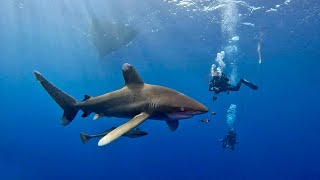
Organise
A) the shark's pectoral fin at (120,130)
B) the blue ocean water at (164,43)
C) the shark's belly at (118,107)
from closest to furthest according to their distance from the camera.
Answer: the shark's pectoral fin at (120,130) → the shark's belly at (118,107) → the blue ocean water at (164,43)

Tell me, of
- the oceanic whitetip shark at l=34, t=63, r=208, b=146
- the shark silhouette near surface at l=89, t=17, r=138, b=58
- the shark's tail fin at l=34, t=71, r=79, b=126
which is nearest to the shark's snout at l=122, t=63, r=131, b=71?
the oceanic whitetip shark at l=34, t=63, r=208, b=146

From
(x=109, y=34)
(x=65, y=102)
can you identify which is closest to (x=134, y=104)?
(x=65, y=102)

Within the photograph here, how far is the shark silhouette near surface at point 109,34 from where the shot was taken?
1206 inches

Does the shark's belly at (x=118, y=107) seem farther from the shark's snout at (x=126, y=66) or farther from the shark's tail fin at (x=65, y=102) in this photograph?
the shark's snout at (x=126, y=66)

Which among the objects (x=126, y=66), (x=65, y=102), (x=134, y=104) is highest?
(x=126, y=66)

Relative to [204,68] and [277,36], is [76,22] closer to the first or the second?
[277,36]

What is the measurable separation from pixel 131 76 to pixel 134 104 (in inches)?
25.0

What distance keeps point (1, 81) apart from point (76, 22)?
50.5 meters

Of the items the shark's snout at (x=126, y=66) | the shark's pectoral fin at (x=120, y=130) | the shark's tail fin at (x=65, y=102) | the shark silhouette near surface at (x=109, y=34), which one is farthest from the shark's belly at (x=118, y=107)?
the shark silhouette near surface at (x=109, y=34)

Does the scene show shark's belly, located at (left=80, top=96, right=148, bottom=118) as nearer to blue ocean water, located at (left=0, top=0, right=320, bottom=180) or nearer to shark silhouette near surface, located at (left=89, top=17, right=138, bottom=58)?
blue ocean water, located at (left=0, top=0, right=320, bottom=180)

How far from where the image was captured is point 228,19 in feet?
89.9

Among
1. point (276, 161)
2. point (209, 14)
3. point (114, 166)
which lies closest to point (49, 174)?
point (114, 166)

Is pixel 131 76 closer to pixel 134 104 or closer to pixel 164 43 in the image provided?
pixel 134 104

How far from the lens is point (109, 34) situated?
32875 mm
